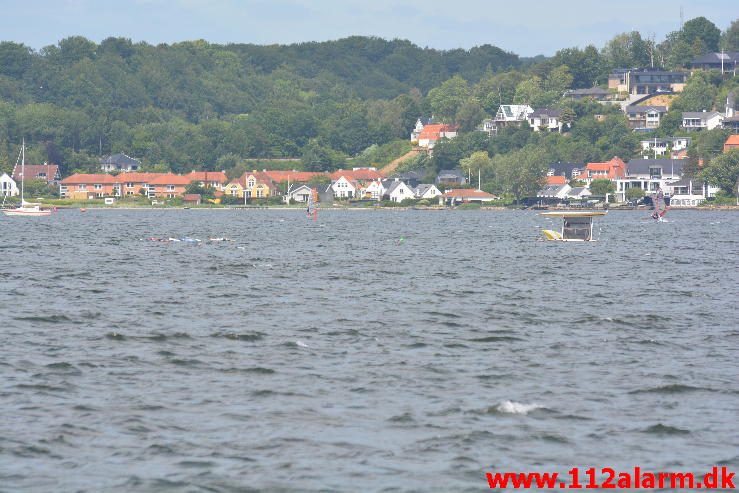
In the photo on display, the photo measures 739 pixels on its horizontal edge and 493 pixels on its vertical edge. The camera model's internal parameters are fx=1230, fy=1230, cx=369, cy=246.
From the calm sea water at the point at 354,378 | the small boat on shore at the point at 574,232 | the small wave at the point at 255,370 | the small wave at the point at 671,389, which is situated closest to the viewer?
the calm sea water at the point at 354,378

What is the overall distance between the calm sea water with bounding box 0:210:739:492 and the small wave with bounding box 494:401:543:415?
5 cm

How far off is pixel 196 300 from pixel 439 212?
149 metres

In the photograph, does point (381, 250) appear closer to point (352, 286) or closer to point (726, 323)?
point (352, 286)

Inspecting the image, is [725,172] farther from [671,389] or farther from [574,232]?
[671,389]

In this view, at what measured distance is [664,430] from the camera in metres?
23.4

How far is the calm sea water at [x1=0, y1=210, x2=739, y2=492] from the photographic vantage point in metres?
21.2

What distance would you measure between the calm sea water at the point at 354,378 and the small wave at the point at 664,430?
8 centimetres

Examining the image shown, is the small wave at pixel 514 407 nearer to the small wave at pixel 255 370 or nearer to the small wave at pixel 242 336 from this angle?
the small wave at pixel 255 370

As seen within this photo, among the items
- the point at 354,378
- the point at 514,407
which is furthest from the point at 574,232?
the point at 514,407

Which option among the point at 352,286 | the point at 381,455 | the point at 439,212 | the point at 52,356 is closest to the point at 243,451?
the point at 381,455

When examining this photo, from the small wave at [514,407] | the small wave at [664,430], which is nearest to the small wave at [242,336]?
the small wave at [514,407]

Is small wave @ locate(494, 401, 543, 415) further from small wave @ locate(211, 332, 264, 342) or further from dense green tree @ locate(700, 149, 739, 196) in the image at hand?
dense green tree @ locate(700, 149, 739, 196)

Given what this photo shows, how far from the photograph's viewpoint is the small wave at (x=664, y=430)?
23250 millimetres

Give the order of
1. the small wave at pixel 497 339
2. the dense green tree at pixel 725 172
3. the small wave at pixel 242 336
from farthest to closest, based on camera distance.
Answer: the dense green tree at pixel 725 172 < the small wave at pixel 497 339 < the small wave at pixel 242 336
